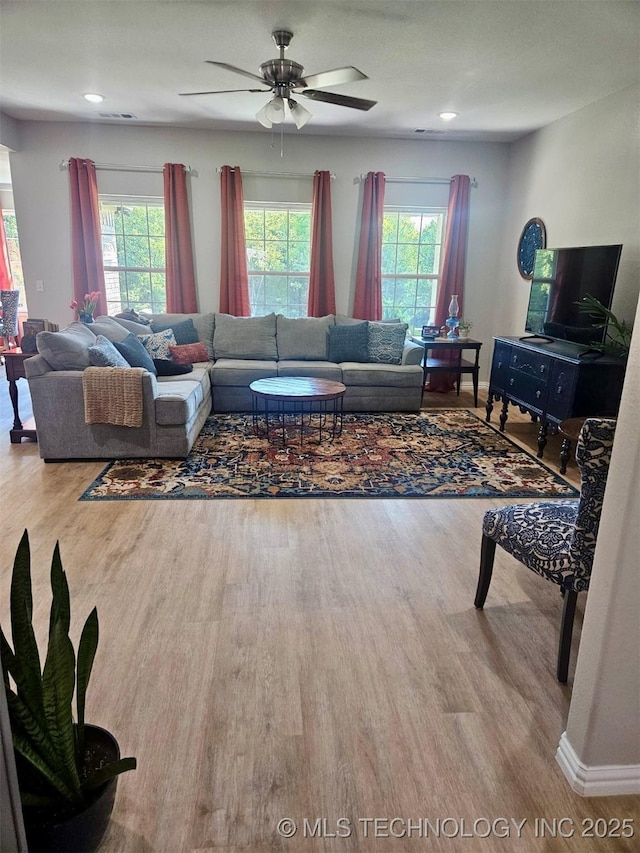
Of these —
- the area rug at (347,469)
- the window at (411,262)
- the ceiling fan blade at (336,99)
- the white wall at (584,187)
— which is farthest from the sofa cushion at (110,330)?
the white wall at (584,187)

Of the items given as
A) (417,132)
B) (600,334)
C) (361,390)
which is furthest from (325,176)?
(600,334)

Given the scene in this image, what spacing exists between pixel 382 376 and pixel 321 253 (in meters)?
1.70

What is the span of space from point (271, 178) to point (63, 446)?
366 centimetres

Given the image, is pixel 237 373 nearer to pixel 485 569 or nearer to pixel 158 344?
pixel 158 344

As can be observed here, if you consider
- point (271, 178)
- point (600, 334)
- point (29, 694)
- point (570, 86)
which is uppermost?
point (570, 86)

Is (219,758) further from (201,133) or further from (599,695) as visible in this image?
(201,133)

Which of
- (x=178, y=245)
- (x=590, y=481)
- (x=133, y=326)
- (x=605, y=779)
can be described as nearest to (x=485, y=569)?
(x=590, y=481)

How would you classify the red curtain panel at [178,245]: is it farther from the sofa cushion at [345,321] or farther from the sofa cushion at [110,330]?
the sofa cushion at [345,321]

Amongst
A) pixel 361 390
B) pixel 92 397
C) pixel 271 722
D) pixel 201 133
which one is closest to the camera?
pixel 271 722

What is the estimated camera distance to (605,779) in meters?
1.43

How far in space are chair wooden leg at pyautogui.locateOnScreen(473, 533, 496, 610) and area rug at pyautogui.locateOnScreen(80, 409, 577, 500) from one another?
115 centimetres

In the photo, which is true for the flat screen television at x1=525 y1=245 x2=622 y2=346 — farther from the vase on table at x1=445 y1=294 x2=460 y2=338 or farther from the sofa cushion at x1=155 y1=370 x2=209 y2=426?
the sofa cushion at x1=155 y1=370 x2=209 y2=426

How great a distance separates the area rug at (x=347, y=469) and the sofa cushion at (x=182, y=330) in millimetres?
1135

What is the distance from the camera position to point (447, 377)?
614 centimetres
